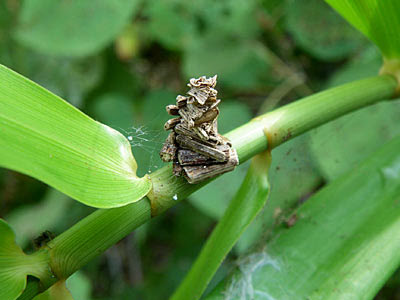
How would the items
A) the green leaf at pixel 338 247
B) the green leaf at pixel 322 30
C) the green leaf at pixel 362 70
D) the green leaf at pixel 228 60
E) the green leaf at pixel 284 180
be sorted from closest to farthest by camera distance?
the green leaf at pixel 338 247, the green leaf at pixel 284 180, the green leaf at pixel 362 70, the green leaf at pixel 322 30, the green leaf at pixel 228 60

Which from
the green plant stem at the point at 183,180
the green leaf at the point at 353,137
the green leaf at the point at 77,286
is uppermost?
the green plant stem at the point at 183,180

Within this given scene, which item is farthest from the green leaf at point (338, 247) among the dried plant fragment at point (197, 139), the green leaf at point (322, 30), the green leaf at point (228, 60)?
the green leaf at point (228, 60)

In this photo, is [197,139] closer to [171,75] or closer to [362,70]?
[362,70]

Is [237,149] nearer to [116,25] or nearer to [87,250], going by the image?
[87,250]

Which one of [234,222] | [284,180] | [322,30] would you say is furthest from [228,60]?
[234,222]

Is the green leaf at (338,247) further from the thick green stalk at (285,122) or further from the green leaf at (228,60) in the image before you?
the green leaf at (228,60)

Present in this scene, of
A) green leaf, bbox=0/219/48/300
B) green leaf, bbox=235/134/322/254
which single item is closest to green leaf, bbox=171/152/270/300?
green leaf, bbox=235/134/322/254

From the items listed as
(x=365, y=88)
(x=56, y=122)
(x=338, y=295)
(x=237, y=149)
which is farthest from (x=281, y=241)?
(x=56, y=122)
